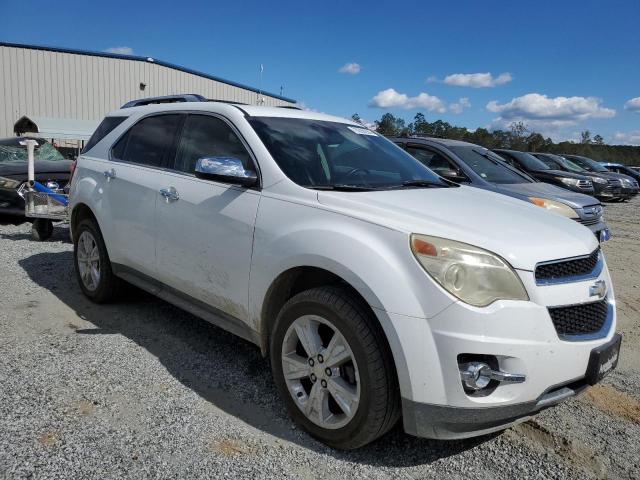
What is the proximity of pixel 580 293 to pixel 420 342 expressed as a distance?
85 cm

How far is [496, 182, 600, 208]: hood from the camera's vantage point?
23.9 ft

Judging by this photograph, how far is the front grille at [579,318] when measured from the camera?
240 cm

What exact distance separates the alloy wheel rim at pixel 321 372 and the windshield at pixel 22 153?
982 centimetres

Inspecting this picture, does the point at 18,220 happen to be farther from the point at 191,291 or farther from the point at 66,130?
the point at 66,130

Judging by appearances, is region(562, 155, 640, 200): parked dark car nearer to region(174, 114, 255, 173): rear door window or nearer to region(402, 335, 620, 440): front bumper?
region(174, 114, 255, 173): rear door window

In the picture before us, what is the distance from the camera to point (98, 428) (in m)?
2.84

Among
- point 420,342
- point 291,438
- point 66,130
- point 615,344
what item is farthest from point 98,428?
point 66,130

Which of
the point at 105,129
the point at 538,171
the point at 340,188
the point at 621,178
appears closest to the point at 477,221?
the point at 340,188

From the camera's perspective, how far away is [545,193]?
758cm

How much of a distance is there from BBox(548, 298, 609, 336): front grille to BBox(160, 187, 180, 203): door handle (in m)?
2.50

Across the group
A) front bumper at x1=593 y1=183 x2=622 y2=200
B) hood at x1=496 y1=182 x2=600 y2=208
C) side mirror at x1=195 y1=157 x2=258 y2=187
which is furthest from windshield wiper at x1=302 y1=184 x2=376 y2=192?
front bumper at x1=593 y1=183 x2=622 y2=200

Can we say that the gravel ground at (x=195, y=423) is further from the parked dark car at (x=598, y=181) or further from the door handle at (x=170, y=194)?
the parked dark car at (x=598, y=181)

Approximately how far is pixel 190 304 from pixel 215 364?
0.46 meters

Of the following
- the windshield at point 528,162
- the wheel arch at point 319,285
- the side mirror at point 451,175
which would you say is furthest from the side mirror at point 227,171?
the windshield at point 528,162
